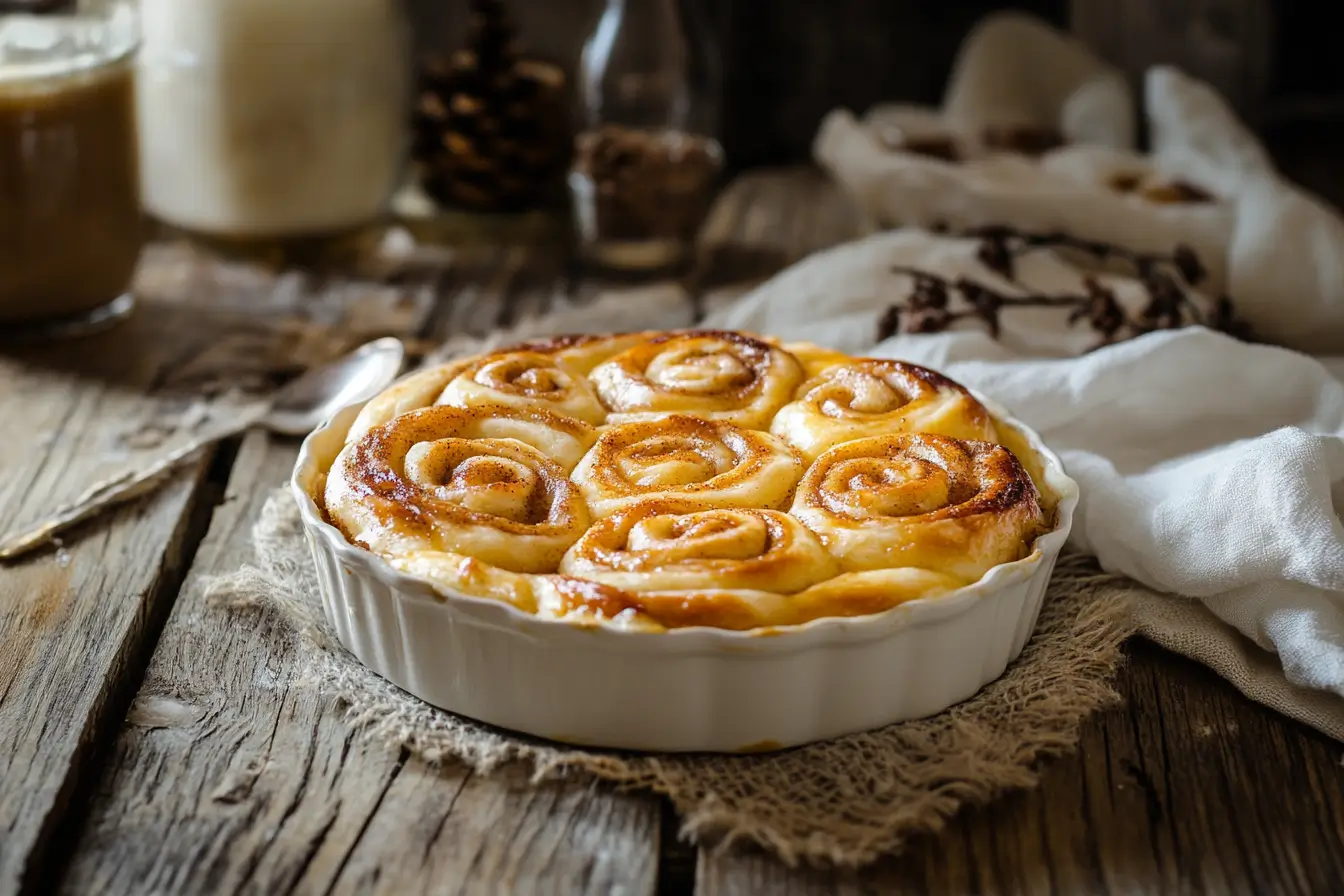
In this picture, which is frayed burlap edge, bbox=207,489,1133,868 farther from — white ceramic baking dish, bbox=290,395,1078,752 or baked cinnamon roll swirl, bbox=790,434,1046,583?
baked cinnamon roll swirl, bbox=790,434,1046,583

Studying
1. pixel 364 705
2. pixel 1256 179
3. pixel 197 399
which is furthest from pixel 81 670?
pixel 1256 179

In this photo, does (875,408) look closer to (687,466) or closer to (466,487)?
(687,466)

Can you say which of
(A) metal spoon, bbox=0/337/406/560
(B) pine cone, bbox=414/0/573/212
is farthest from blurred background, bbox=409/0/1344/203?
(A) metal spoon, bbox=0/337/406/560

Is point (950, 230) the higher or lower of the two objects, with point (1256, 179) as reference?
lower

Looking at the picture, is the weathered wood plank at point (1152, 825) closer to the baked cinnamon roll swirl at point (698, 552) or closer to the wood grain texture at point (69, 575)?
the baked cinnamon roll swirl at point (698, 552)

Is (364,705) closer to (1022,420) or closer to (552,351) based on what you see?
(552,351)

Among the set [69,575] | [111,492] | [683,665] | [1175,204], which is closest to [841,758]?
[683,665]
